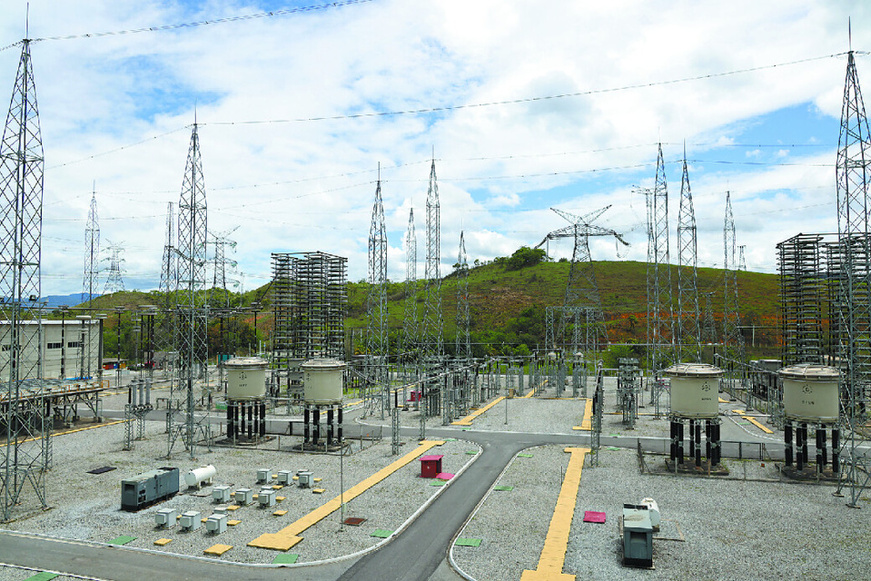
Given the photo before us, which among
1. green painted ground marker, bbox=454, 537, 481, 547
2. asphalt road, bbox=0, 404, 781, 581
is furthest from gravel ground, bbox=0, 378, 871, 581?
asphalt road, bbox=0, 404, 781, 581

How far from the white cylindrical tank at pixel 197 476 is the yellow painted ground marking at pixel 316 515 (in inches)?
282

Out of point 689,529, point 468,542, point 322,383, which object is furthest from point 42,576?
point 689,529

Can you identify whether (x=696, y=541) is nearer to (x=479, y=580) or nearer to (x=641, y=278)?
(x=479, y=580)

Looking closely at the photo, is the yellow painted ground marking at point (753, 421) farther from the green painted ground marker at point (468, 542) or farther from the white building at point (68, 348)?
the white building at point (68, 348)

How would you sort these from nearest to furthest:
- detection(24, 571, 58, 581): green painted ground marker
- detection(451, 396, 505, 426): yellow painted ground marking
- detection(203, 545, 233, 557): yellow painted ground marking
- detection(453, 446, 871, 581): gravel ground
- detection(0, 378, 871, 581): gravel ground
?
detection(24, 571, 58, 581): green painted ground marker → detection(453, 446, 871, 581): gravel ground → detection(0, 378, 871, 581): gravel ground → detection(203, 545, 233, 557): yellow painted ground marking → detection(451, 396, 505, 426): yellow painted ground marking

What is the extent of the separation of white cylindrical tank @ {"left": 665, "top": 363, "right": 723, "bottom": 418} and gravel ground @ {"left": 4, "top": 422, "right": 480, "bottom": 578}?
12566 millimetres

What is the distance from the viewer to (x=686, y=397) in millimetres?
31594

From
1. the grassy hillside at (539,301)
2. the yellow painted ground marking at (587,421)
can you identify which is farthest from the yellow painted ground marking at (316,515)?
the grassy hillside at (539,301)

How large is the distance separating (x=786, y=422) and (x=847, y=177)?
43.4 feet

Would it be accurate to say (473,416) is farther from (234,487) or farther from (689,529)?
(689,529)

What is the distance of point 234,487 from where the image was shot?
28.0 m

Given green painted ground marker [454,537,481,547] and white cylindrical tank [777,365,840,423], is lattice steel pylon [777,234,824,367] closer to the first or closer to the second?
white cylindrical tank [777,365,840,423]

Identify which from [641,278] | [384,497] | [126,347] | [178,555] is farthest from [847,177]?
[641,278]

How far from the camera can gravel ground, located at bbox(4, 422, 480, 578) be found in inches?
839
